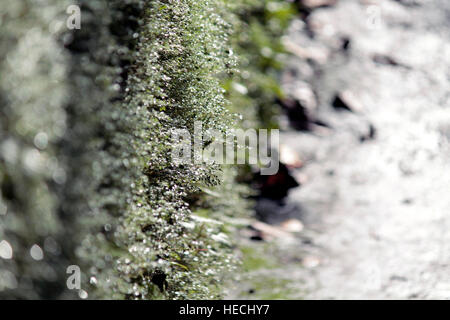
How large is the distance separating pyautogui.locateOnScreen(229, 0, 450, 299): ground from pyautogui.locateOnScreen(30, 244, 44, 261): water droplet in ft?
2.77

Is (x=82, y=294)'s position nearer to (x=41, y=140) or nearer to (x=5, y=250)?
(x=5, y=250)

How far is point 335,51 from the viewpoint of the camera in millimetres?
2812

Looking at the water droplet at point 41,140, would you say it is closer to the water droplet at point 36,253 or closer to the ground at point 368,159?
the water droplet at point 36,253

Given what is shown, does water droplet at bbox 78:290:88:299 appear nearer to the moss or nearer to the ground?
the moss

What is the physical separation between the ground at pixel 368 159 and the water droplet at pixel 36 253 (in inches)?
33.3

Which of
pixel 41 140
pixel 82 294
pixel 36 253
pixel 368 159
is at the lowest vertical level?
pixel 368 159

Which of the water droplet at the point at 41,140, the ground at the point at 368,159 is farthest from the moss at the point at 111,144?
the ground at the point at 368,159

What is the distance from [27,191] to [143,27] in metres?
0.48

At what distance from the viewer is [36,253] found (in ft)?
2.66

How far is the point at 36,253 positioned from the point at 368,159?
182 cm

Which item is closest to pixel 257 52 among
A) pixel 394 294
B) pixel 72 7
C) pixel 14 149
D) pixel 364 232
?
pixel 364 232

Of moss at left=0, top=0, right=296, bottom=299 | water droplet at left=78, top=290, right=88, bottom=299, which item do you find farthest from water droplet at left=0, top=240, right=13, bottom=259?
water droplet at left=78, top=290, right=88, bottom=299

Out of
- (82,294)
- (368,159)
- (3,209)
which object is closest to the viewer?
(3,209)

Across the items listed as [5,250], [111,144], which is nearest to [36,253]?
[5,250]
